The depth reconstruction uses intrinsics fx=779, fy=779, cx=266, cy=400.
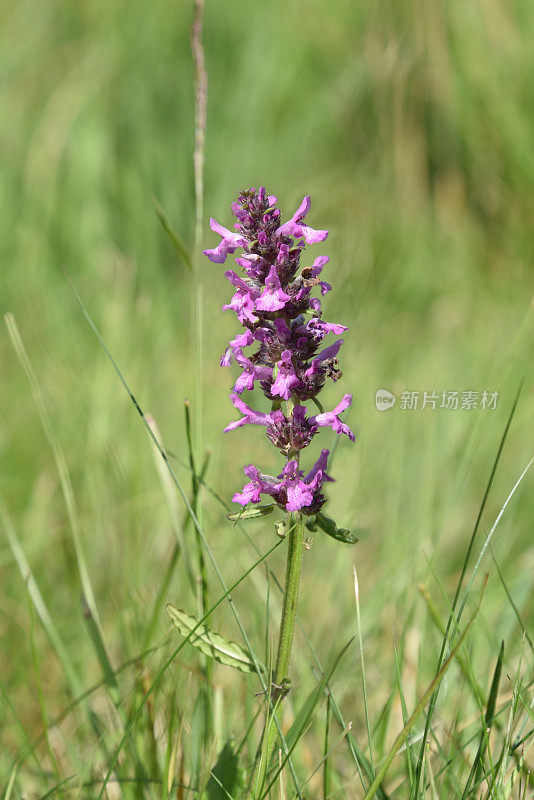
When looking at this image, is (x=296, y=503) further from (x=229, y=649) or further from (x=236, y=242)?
(x=236, y=242)

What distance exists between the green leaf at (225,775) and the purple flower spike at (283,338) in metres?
0.51

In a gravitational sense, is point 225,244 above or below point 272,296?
above

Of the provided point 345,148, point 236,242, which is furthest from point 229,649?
point 345,148

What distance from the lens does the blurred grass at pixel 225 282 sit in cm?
257

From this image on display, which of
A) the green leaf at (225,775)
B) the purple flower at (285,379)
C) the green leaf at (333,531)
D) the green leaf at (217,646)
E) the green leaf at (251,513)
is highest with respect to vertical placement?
the purple flower at (285,379)

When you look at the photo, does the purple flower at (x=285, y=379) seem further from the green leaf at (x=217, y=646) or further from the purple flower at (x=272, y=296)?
the green leaf at (x=217, y=646)

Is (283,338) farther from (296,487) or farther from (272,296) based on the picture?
(296,487)
